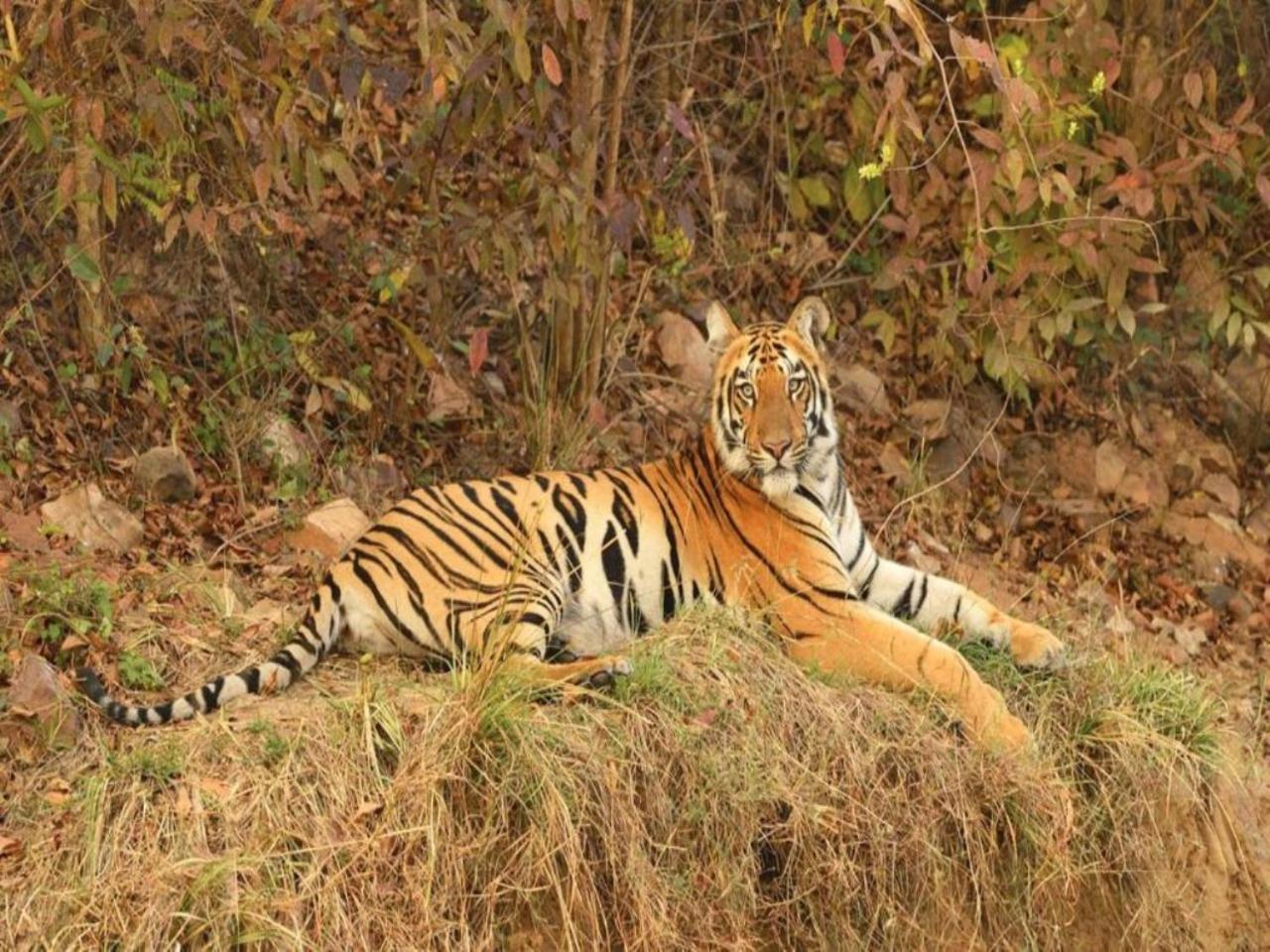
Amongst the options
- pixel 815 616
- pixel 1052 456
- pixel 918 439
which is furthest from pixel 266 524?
pixel 1052 456

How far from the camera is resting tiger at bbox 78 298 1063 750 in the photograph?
5535 mm

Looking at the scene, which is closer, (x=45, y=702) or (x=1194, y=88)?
(x=45, y=702)

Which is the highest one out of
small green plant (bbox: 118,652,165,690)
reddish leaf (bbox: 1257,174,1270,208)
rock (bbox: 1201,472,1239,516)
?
reddish leaf (bbox: 1257,174,1270,208)

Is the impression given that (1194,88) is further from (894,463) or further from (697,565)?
(697,565)

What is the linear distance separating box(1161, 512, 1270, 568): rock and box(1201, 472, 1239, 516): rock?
0.11 meters

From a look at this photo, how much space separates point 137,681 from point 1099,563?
3963mm

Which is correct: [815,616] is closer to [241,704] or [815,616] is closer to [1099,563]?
[241,704]

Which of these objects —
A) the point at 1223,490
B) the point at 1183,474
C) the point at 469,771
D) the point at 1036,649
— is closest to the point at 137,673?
the point at 469,771

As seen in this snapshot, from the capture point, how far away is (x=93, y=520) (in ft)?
20.0

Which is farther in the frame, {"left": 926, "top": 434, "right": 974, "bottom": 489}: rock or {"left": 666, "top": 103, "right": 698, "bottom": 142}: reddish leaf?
{"left": 926, "top": 434, "right": 974, "bottom": 489}: rock

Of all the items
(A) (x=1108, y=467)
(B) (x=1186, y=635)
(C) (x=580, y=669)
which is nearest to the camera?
(C) (x=580, y=669)

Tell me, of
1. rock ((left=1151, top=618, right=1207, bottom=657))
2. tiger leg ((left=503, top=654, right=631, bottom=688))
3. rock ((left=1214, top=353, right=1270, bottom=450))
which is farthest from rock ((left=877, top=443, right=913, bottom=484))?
tiger leg ((left=503, top=654, right=631, bottom=688))

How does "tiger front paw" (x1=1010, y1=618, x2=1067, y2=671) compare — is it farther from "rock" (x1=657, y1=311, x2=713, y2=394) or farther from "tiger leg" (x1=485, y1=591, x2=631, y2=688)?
"rock" (x1=657, y1=311, x2=713, y2=394)

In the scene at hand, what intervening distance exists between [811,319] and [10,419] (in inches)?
95.9
